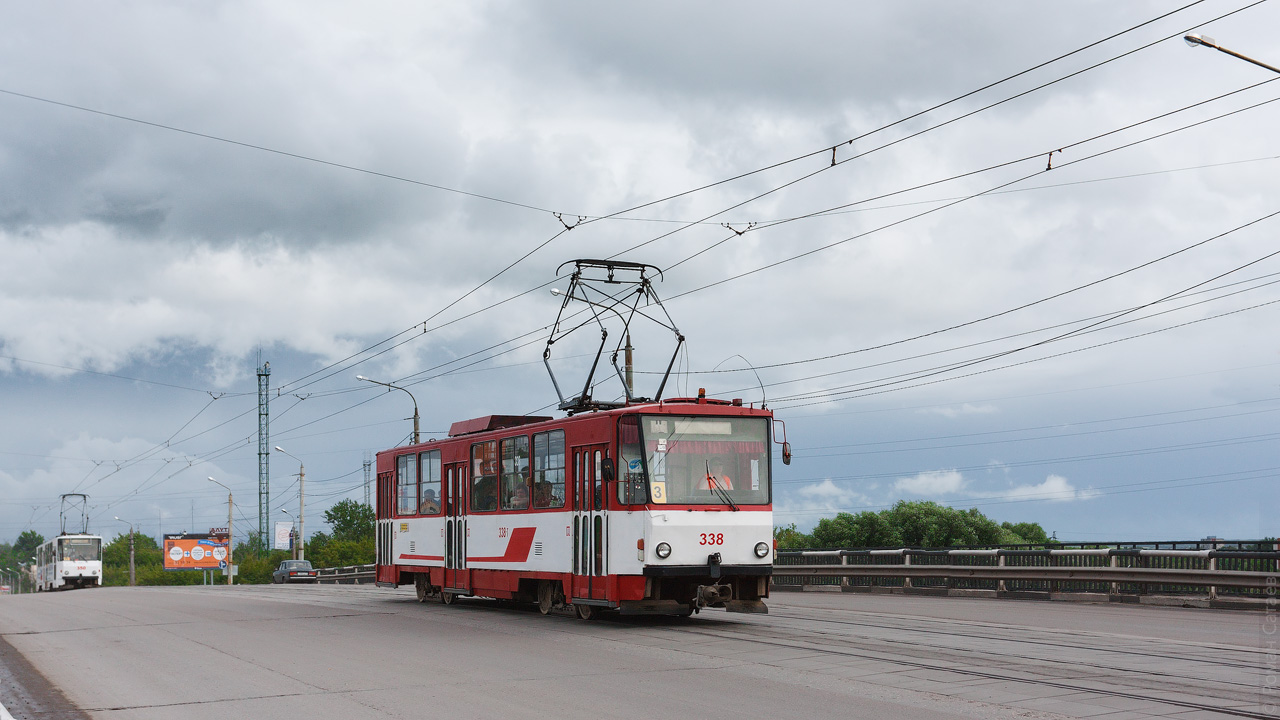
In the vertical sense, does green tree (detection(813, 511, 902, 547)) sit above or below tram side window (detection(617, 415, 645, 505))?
below

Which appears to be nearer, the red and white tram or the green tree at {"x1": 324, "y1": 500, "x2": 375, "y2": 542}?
the red and white tram

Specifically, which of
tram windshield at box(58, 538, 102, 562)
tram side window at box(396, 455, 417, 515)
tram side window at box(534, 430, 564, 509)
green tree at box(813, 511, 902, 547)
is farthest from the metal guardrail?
tram side window at box(534, 430, 564, 509)

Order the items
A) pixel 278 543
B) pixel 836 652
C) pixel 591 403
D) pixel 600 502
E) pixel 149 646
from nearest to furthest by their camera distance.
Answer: pixel 836 652, pixel 149 646, pixel 600 502, pixel 591 403, pixel 278 543

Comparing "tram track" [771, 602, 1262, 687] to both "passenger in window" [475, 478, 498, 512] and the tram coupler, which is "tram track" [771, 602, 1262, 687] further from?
"passenger in window" [475, 478, 498, 512]

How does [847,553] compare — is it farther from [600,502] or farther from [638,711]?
[638,711]

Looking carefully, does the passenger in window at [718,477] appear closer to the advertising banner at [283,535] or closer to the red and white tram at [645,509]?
the red and white tram at [645,509]

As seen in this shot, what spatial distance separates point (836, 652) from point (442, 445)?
12.3 metres

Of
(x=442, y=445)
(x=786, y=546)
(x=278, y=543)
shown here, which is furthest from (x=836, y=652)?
(x=278, y=543)

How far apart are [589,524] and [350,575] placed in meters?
42.7

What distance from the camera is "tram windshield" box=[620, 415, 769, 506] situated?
54.9 ft

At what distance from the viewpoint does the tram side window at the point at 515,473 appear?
19797mm

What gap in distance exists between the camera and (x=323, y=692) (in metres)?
10.7

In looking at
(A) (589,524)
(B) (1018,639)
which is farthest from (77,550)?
(B) (1018,639)

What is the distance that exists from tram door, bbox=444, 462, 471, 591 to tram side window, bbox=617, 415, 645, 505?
20.5ft
